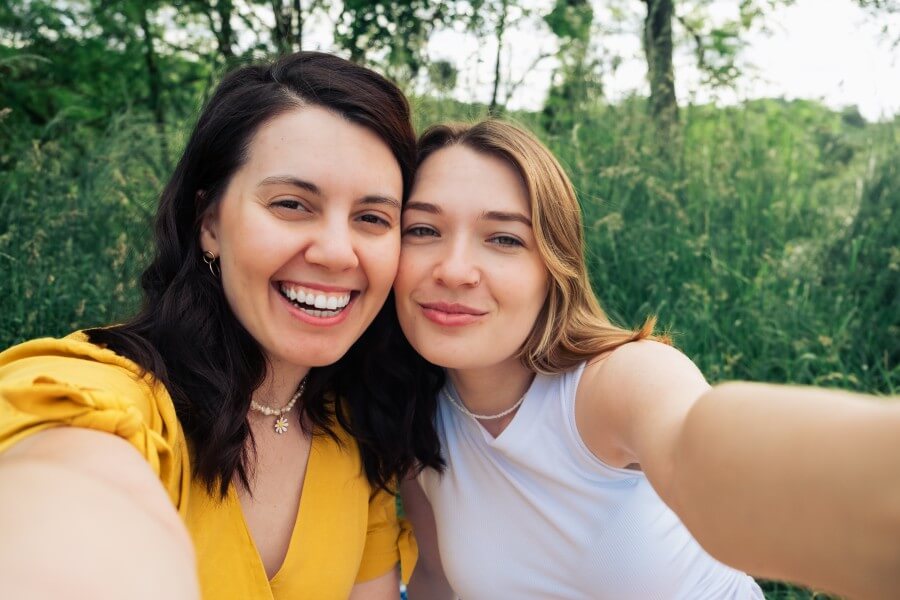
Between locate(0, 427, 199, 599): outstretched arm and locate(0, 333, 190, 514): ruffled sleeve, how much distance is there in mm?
32

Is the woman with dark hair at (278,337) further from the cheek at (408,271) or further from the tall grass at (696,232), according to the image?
the tall grass at (696,232)

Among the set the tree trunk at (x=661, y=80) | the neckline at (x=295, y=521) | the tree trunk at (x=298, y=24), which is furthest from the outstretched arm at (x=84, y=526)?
the tree trunk at (x=298, y=24)

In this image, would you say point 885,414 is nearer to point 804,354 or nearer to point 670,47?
point 804,354

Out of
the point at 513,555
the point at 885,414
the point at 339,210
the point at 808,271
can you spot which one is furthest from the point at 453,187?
the point at 808,271

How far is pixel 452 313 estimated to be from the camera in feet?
5.98

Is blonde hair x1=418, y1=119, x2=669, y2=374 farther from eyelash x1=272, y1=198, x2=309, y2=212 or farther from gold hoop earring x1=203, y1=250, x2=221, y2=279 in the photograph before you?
gold hoop earring x1=203, y1=250, x2=221, y2=279

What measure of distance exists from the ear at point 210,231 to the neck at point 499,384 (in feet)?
2.35

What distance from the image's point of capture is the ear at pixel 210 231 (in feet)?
5.75

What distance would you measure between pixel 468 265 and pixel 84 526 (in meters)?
1.13

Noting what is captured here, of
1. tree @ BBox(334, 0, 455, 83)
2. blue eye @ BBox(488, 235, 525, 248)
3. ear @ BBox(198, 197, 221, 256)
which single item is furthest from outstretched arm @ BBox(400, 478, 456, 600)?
tree @ BBox(334, 0, 455, 83)

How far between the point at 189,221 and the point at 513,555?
1154 mm

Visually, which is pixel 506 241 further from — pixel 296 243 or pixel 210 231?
pixel 210 231

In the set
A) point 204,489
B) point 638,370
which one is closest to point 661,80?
point 638,370

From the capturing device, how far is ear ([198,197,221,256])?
69.0 inches
